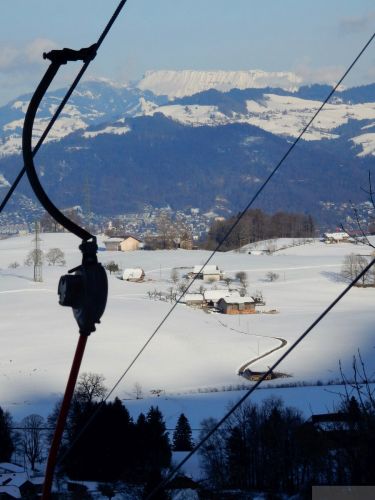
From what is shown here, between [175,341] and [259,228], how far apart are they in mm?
29187

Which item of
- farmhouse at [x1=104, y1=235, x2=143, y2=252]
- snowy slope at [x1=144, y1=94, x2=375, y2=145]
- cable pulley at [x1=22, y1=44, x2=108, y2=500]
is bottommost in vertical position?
cable pulley at [x1=22, y1=44, x2=108, y2=500]

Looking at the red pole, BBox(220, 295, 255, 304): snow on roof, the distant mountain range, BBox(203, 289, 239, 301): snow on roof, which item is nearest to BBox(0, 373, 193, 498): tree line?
the red pole

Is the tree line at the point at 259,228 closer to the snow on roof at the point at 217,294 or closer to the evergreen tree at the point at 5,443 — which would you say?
the snow on roof at the point at 217,294

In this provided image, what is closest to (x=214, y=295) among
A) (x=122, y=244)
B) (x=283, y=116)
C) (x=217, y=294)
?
(x=217, y=294)

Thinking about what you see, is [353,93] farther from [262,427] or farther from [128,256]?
[262,427]

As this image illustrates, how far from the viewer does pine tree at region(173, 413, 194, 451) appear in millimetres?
7812

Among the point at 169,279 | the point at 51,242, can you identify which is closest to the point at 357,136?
the point at 51,242

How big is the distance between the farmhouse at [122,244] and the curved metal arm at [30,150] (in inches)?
1416

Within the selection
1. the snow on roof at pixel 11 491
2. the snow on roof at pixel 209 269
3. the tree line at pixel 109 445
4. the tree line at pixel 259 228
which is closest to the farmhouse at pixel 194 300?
the snow on roof at pixel 209 269

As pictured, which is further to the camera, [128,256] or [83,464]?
[128,256]

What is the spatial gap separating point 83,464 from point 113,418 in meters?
0.63

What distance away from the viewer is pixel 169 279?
26406 millimetres

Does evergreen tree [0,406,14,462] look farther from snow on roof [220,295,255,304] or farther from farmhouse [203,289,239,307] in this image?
farmhouse [203,289,239,307]

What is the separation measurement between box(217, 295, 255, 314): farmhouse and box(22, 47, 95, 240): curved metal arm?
19234mm
